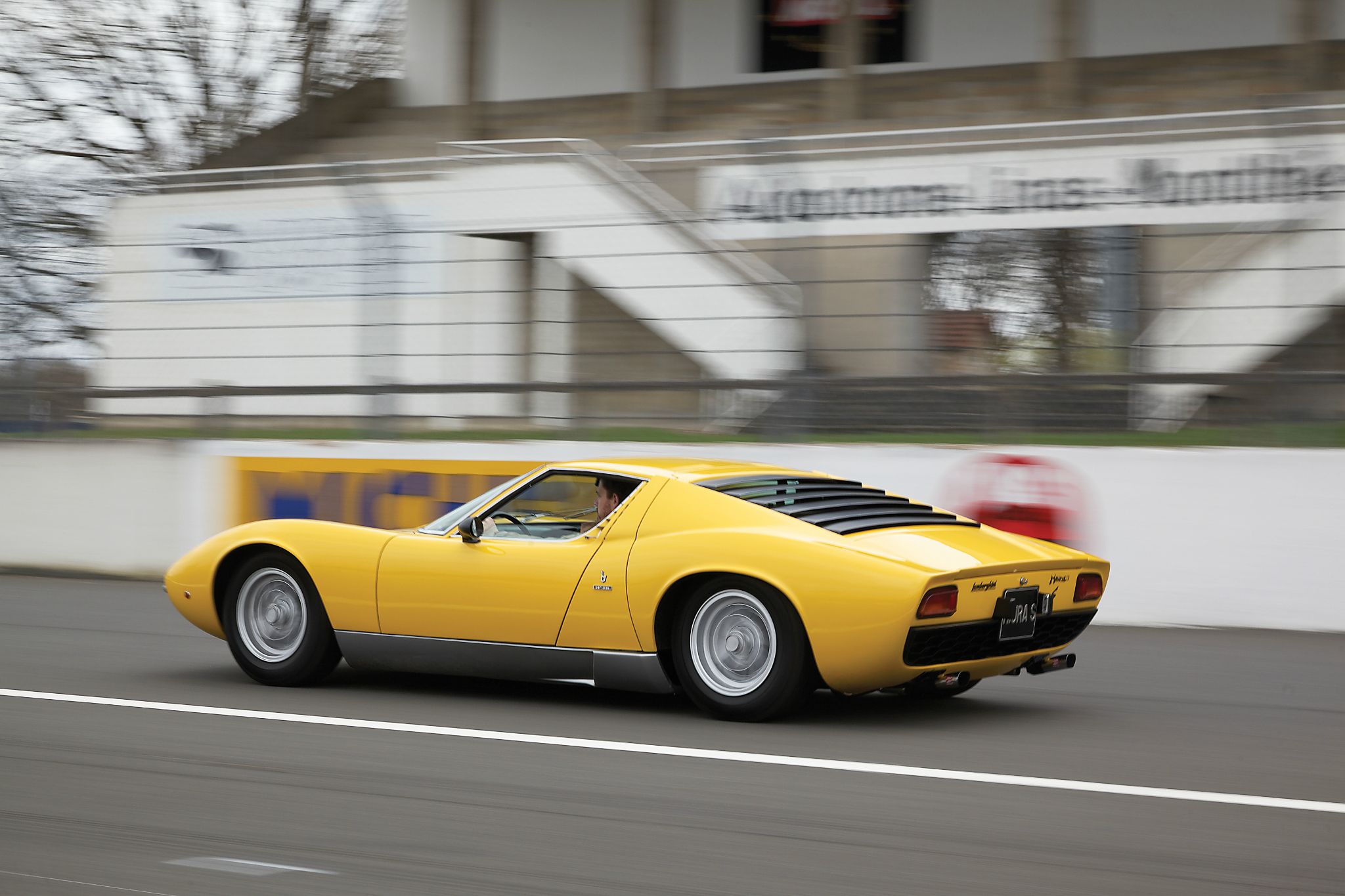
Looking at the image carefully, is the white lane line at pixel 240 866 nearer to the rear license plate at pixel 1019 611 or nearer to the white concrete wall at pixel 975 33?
the rear license plate at pixel 1019 611

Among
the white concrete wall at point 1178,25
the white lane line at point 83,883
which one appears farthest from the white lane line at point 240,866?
the white concrete wall at point 1178,25

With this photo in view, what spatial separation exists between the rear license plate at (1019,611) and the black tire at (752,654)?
0.74 meters

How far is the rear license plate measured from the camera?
5.87m

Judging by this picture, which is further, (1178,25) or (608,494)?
(1178,25)

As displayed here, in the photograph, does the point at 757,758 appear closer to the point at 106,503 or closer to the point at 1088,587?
the point at 1088,587

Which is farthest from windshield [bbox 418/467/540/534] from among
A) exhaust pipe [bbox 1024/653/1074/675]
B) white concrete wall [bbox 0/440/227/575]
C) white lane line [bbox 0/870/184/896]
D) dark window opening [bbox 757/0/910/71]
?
dark window opening [bbox 757/0/910/71]

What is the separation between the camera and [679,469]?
6.58 metres

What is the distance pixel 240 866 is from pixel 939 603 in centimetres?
268

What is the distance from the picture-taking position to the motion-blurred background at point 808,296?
34.0 feet

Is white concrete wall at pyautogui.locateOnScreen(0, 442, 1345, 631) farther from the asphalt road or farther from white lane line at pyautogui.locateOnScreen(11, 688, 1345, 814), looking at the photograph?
white lane line at pyautogui.locateOnScreen(11, 688, 1345, 814)

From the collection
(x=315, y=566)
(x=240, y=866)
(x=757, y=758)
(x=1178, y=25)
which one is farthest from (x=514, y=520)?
(x=1178, y=25)

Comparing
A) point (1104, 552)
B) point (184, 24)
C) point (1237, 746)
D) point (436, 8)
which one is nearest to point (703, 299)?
point (1104, 552)

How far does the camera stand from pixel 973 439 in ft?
34.8

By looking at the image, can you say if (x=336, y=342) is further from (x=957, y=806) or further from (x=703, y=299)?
(x=957, y=806)
